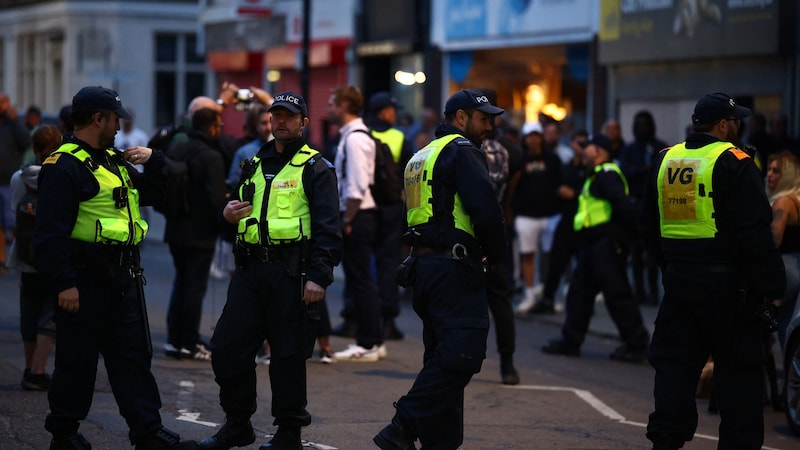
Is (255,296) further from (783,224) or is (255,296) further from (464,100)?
(783,224)

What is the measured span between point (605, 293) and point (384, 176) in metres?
2.15

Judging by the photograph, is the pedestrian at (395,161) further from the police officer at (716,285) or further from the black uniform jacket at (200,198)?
the police officer at (716,285)

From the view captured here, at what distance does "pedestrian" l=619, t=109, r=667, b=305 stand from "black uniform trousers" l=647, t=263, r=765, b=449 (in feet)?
26.6

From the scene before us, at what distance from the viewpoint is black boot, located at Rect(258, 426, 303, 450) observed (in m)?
7.57

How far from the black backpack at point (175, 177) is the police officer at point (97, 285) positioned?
9.02 ft

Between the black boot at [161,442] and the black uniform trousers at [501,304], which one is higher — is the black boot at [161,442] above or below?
below

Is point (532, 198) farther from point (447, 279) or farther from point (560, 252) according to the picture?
point (447, 279)

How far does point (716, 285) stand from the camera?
7398mm

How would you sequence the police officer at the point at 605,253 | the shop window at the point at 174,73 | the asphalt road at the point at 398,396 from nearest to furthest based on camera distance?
the asphalt road at the point at 398,396
the police officer at the point at 605,253
the shop window at the point at 174,73

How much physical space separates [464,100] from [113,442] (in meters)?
2.67

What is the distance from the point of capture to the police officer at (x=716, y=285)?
289 inches

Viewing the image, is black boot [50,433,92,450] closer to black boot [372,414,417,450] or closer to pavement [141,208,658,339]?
black boot [372,414,417,450]

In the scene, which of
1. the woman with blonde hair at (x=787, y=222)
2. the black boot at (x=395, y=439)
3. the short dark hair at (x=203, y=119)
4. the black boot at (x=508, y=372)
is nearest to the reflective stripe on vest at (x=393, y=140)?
the short dark hair at (x=203, y=119)

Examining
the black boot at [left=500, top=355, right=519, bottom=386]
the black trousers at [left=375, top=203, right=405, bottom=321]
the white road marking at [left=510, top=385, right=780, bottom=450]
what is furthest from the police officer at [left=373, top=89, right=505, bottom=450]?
the black trousers at [left=375, top=203, right=405, bottom=321]
